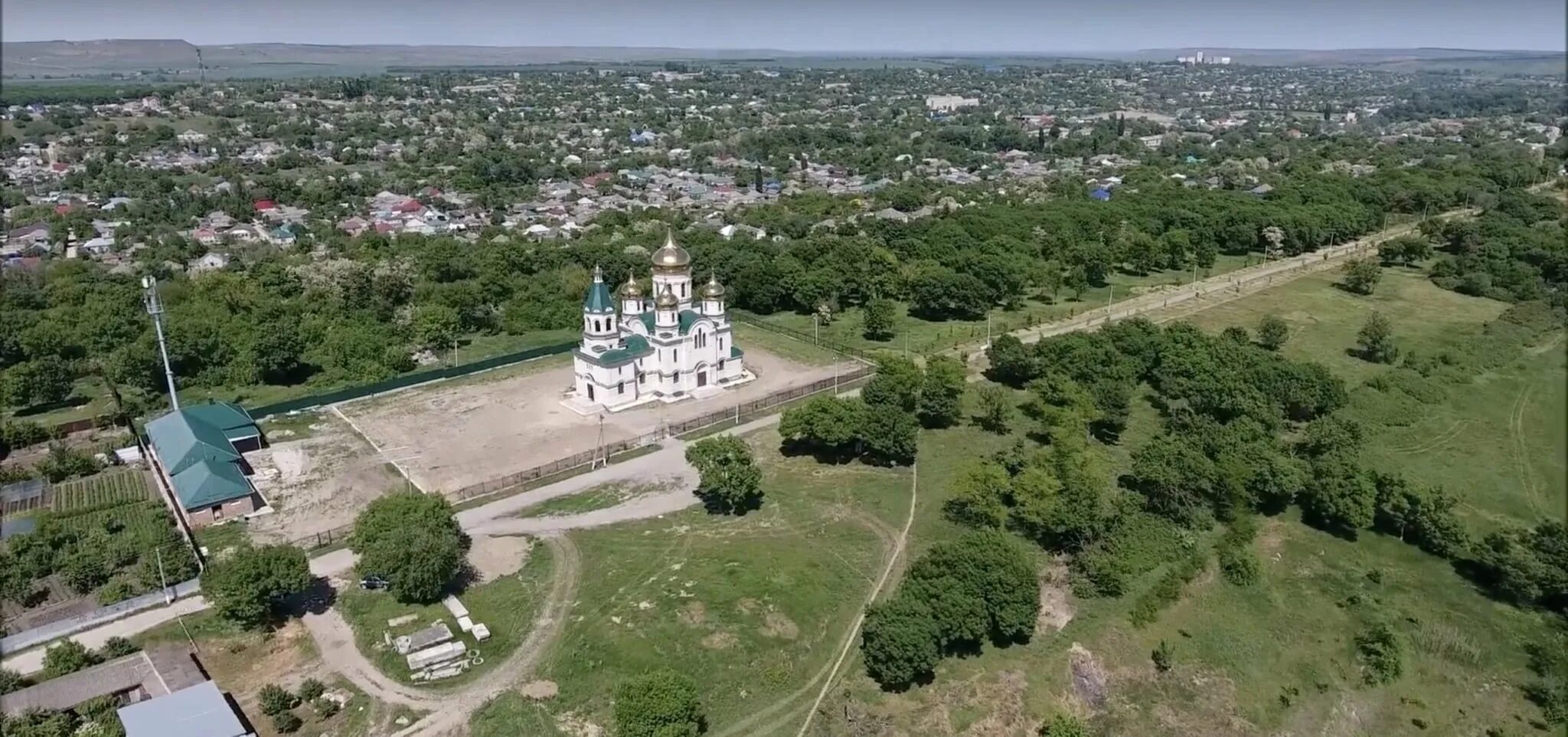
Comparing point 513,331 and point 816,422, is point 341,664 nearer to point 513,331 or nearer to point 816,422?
point 816,422

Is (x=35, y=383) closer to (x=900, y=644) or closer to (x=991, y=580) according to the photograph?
(x=900, y=644)

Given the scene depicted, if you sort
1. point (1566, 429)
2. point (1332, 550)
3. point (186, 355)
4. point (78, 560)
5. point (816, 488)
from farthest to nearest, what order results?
point (186, 355)
point (816, 488)
point (1332, 550)
point (78, 560)
point (1566, 429)

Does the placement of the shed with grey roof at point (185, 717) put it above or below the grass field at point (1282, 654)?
above

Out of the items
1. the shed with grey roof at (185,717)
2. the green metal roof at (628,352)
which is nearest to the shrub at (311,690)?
the shed with grey roof at (185,717)

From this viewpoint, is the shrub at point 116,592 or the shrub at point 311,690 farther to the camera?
the shrub at point 116,592

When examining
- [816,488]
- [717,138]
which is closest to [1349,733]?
[816,488]

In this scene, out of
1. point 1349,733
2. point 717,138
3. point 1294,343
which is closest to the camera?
point 1349,733

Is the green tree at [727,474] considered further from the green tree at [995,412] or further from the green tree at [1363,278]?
the green tree at [1363,278]
